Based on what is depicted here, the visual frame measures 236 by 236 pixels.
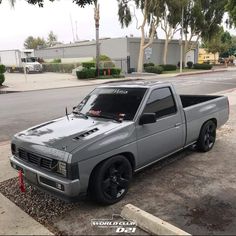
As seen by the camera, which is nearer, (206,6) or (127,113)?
(127,113)

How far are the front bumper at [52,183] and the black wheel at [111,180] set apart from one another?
1.04 feet

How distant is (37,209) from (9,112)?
904 centimetres

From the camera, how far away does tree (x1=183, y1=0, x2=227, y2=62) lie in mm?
43125

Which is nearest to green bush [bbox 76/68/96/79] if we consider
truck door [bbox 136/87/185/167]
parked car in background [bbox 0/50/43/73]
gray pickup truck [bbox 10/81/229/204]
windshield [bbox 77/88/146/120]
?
parked car in background [bbox 0/50/43/73]

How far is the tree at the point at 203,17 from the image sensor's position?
4312 cm

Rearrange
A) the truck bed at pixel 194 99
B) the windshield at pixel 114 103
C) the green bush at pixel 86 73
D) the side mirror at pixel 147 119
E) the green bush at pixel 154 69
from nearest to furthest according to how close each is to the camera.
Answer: the side mirror at pixel 147 119 → the windshield at pixel 114 103 → the truck bed at pixel 194 99 → the green bush at pixel 86 73 → the green bush at pixel 154 69

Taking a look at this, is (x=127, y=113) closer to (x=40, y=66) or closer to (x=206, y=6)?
(x=40, y=66)

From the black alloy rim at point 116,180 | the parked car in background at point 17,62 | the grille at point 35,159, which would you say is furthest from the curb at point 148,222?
the parked car in background at point 17,62

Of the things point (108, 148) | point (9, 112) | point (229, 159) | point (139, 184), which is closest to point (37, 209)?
point (108, 148)

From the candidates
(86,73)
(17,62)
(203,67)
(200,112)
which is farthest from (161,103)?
(203,67)

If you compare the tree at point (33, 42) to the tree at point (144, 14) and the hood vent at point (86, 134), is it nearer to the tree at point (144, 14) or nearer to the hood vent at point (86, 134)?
the tree at point (144, 14)

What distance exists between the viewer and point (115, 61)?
4122cm

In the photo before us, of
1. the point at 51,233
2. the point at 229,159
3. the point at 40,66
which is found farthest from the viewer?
the point at 40,66

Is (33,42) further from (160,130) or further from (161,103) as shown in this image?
(160,130)
